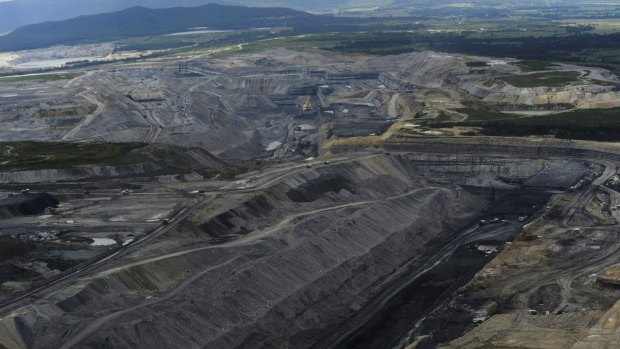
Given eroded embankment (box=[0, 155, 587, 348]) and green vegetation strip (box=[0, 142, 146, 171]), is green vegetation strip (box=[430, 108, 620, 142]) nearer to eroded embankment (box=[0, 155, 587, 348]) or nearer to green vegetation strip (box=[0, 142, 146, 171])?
eroded embankment (box=[0, 155, 587, 348])

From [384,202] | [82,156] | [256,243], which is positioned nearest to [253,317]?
[256,243]

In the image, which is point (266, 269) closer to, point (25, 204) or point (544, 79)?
point (25, 204)

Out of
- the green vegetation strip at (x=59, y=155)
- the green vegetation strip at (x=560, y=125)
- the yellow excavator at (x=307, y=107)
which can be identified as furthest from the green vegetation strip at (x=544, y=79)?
the green vegetation strip at (x=59, y=155)

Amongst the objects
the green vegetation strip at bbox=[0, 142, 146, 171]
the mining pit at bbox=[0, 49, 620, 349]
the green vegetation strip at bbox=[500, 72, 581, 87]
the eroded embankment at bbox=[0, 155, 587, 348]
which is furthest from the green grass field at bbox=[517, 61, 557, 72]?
the green vegetation strip at bbox=[0, 142, 146, 171]

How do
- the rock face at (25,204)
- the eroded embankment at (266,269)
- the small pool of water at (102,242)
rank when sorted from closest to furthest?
the eroded embankment at (266,269) < the small pool of water at (102,242) < the rock face at (25,204)

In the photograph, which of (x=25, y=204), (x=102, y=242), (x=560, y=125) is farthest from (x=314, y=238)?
(x=560, y=125)

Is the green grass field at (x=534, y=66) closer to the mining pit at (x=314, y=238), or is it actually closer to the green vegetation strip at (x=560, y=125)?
the mining pit at (x=314, y=238)
